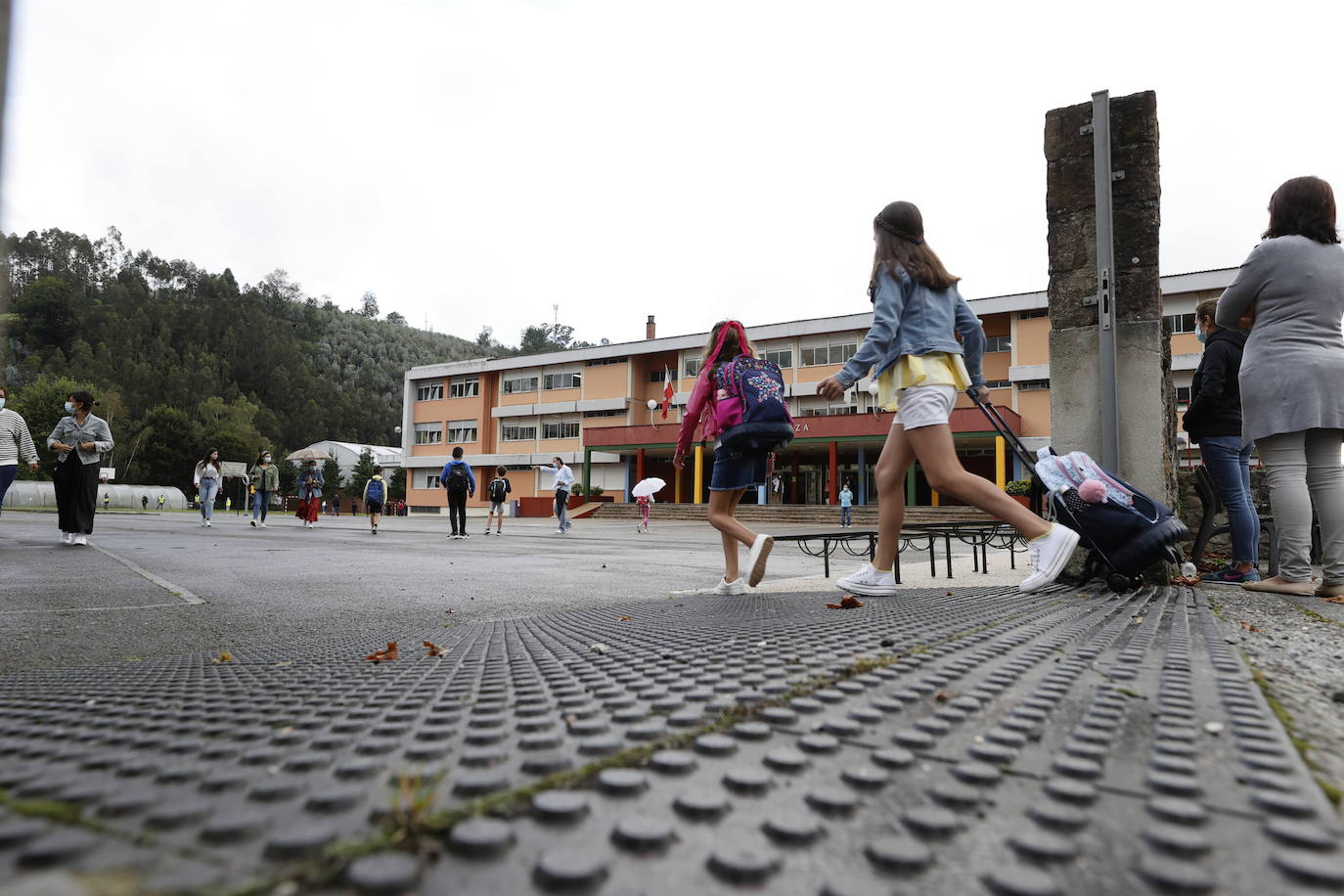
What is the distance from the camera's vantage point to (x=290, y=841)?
734 millimetres

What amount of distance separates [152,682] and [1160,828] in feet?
6.84

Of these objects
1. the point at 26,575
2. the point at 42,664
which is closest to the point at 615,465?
the point at 26,575

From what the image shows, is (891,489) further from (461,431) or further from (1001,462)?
(461,431)

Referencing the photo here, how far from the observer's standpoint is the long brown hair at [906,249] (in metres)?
4.04

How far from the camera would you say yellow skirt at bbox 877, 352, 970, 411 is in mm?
3939

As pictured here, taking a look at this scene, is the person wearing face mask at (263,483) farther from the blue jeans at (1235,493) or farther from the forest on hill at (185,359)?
the forest on hill at (185,359)

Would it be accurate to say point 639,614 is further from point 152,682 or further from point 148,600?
point 148,600

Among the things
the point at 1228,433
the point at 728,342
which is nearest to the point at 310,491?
the point at 728,342

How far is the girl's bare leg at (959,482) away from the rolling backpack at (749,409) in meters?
1.02

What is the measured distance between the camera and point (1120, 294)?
490 cm

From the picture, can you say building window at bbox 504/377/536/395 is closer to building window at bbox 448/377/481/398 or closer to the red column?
building window at bbox 448/377/481/398

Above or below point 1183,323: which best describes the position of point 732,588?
below

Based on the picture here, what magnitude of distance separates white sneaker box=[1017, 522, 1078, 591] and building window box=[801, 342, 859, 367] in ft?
129

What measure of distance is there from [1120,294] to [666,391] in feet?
117
